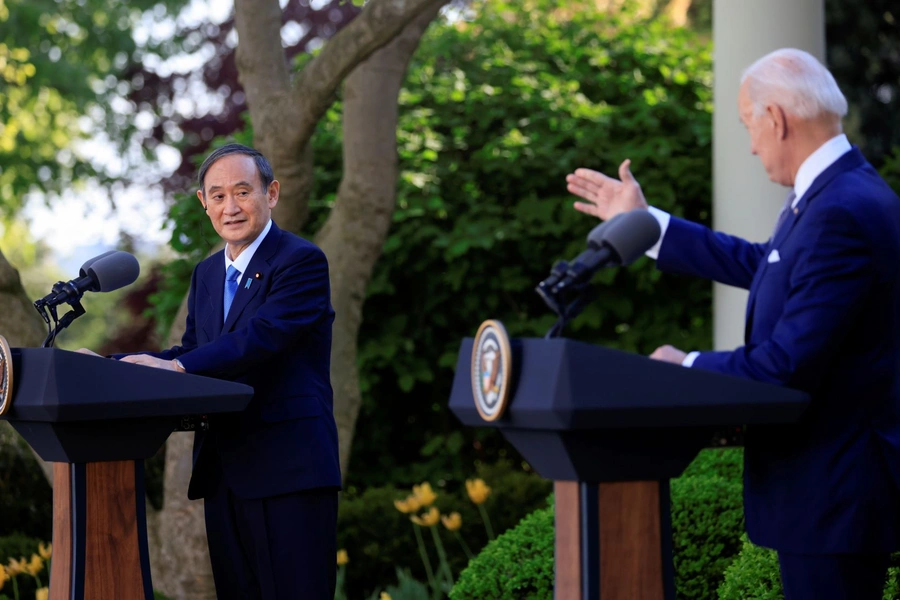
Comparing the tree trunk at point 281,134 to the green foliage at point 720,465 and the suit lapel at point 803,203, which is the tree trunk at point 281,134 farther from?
the suit lapel at point 803,203

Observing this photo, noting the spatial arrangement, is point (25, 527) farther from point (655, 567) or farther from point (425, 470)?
point (655, 567)

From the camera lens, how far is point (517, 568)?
4.51m

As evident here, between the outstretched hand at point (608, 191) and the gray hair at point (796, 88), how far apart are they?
0.53 m

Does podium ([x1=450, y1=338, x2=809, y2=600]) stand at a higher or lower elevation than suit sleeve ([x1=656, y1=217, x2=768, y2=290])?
lower

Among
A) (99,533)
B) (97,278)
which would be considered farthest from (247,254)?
(99,533)

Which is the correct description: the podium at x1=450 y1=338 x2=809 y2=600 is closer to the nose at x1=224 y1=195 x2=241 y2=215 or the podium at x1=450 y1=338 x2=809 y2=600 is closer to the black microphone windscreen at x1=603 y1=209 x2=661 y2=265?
the black microphone windscreen at x1=603 y1=209 x2=661 y2=265

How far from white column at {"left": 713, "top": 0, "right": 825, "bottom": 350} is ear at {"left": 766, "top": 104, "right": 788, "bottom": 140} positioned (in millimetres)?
3621

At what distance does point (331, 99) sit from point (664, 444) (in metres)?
3.18

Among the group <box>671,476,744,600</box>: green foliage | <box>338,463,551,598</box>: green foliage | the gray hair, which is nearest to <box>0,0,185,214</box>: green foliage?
<box>338,463,551,598</box>: green foliage

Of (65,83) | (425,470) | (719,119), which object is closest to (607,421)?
A: (719,119)

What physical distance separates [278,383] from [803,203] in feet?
5.16

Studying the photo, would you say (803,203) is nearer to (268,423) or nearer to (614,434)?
(614,434)

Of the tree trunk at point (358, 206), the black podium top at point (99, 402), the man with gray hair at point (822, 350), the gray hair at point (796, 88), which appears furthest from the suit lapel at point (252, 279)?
the tree trunk at point (358, 206)

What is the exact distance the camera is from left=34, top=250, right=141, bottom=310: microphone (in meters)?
3.03
